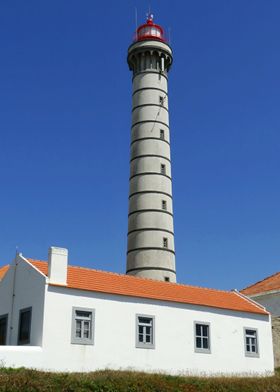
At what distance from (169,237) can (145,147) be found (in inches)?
241

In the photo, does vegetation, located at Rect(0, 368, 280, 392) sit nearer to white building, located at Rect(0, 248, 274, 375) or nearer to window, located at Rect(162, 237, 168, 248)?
white building, located at Rect(0, 248, 274, 375)

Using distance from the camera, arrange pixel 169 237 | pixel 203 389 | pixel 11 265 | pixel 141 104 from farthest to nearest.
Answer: pixel 141 104 → pixel 169 237 → pixel 11 265 → pixel 203 389

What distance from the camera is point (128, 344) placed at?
870 inches

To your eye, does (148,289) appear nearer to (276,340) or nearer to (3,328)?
(3,328)

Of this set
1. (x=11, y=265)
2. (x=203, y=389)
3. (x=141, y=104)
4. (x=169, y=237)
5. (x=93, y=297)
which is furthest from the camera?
(x=141, y=104)

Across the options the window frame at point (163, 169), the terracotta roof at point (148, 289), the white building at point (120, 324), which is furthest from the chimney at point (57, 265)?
the window frame at point (163, 169)

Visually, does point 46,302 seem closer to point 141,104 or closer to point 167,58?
point 141,104

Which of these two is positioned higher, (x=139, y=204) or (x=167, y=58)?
(x=167, y=58)

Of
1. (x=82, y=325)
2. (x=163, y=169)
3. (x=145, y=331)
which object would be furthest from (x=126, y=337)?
(x=163, y=169)

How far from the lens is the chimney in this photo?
69.1 ft

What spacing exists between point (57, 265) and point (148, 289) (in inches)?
191

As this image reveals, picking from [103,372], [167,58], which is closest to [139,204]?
[167,58]

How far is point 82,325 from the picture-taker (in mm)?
21203

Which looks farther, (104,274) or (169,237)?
(169,237)
